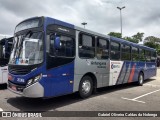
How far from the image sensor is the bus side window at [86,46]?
27.7 feet

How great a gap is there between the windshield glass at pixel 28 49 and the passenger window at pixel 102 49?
11.5 feet

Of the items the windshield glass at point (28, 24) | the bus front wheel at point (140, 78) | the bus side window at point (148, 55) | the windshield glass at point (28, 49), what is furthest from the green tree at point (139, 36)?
the windshield glass at point (28, 49)

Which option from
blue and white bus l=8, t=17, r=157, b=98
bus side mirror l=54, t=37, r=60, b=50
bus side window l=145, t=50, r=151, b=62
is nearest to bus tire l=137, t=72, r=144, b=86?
bus side window l=145, t=50, r=151, b=62

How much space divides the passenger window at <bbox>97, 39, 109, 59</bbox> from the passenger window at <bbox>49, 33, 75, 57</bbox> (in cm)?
196

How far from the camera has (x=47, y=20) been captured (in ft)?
23.0

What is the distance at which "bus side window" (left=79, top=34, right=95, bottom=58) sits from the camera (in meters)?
8.45

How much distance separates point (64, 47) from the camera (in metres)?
7.59

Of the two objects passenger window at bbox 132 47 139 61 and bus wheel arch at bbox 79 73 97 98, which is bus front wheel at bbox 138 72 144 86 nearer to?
passenger window at bbox 132 47 139 61

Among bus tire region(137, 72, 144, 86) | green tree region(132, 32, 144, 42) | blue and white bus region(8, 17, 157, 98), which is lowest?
bus tire region(137, 72, 144, 86)

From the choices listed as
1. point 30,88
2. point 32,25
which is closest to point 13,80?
point 30,88

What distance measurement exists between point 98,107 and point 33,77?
2.58 meters

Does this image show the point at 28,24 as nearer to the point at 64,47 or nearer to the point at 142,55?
the point at 64,47

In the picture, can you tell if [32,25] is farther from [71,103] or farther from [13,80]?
[71,103]

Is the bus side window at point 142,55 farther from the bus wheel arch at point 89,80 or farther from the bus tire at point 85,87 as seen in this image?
the bus tire at point 85,87
